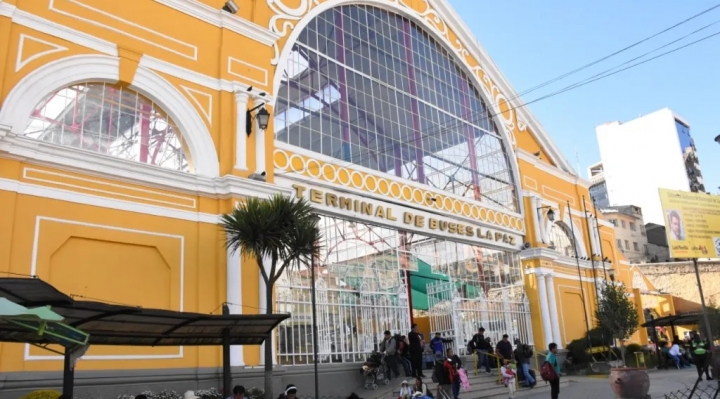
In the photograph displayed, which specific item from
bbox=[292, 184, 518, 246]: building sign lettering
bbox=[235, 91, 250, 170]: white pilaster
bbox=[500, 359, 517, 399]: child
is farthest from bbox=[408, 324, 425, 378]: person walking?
bbox=[235, 91, 250, 170]: white pilaster

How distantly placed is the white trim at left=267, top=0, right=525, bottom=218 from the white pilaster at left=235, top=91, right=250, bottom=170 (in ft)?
4.59

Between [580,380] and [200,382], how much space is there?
45.4 feet

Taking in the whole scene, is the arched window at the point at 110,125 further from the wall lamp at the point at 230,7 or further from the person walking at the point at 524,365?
the person walking at the point at 524,365

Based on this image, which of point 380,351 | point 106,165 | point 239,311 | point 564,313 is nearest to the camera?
point 106,165

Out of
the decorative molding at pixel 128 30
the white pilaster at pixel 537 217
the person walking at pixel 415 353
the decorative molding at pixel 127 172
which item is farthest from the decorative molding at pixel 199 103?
the white pilaster at pixel 537 217

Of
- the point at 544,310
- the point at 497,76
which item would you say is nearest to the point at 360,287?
the point at 544,310

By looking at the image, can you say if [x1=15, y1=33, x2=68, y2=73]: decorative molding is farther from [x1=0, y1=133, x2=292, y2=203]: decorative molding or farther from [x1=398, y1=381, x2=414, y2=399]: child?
[x1=398, y1=381, x2=414, y2=399]: child

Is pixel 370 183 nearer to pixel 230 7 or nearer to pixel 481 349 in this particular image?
pixel 481 349

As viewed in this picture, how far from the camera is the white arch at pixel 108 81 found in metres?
11.1

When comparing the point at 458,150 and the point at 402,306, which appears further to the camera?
the point at 458,150

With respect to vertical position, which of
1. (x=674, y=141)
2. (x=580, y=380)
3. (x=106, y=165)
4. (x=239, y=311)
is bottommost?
(x=580, y=380)

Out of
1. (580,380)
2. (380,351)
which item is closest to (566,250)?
(580,380)

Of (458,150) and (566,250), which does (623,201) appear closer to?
(566,250)

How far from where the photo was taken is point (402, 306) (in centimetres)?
1780
